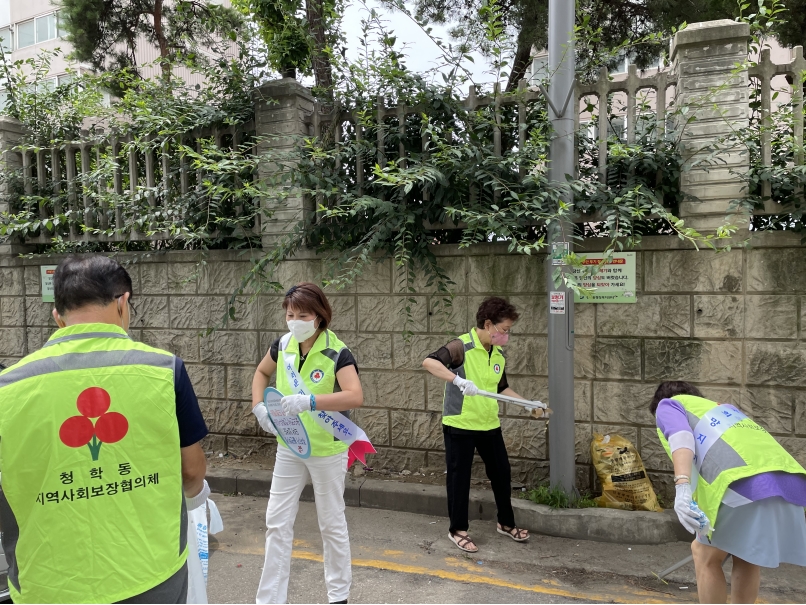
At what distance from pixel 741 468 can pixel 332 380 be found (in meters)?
2.04

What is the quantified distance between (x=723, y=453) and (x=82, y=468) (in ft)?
8.56

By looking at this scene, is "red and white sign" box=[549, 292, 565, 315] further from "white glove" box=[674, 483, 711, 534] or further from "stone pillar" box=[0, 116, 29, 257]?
"stone pillar" box=[0, 116, 29, 257]

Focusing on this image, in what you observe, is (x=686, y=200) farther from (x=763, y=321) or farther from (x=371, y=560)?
(x=371, y=560)

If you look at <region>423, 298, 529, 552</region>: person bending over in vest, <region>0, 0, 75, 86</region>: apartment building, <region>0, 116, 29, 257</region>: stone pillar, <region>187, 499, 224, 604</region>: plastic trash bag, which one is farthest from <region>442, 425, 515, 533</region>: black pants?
<region>0, 0, 75, 86</region>: apartment building

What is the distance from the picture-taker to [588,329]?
15.9ft

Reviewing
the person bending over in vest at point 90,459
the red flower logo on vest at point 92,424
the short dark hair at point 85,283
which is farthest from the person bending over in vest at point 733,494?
the short dark hair at point 85,283

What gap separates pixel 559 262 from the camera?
4.37 metres

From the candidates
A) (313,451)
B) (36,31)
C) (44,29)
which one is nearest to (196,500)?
(313,451)

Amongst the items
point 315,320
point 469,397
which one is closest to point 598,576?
point 469,397

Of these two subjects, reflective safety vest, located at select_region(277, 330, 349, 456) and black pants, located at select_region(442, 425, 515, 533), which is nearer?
reflective safety vest, located at select_region(277, 330, 349, 456)

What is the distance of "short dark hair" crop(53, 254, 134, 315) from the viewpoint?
1.86m

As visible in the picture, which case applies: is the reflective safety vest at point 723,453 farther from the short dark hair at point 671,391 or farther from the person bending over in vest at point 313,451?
the person bending over in vest at point 313,451

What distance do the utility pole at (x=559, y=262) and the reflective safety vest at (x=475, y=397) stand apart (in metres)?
0.60

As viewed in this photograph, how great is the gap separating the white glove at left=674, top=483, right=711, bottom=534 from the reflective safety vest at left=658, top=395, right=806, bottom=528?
0.16 ft
